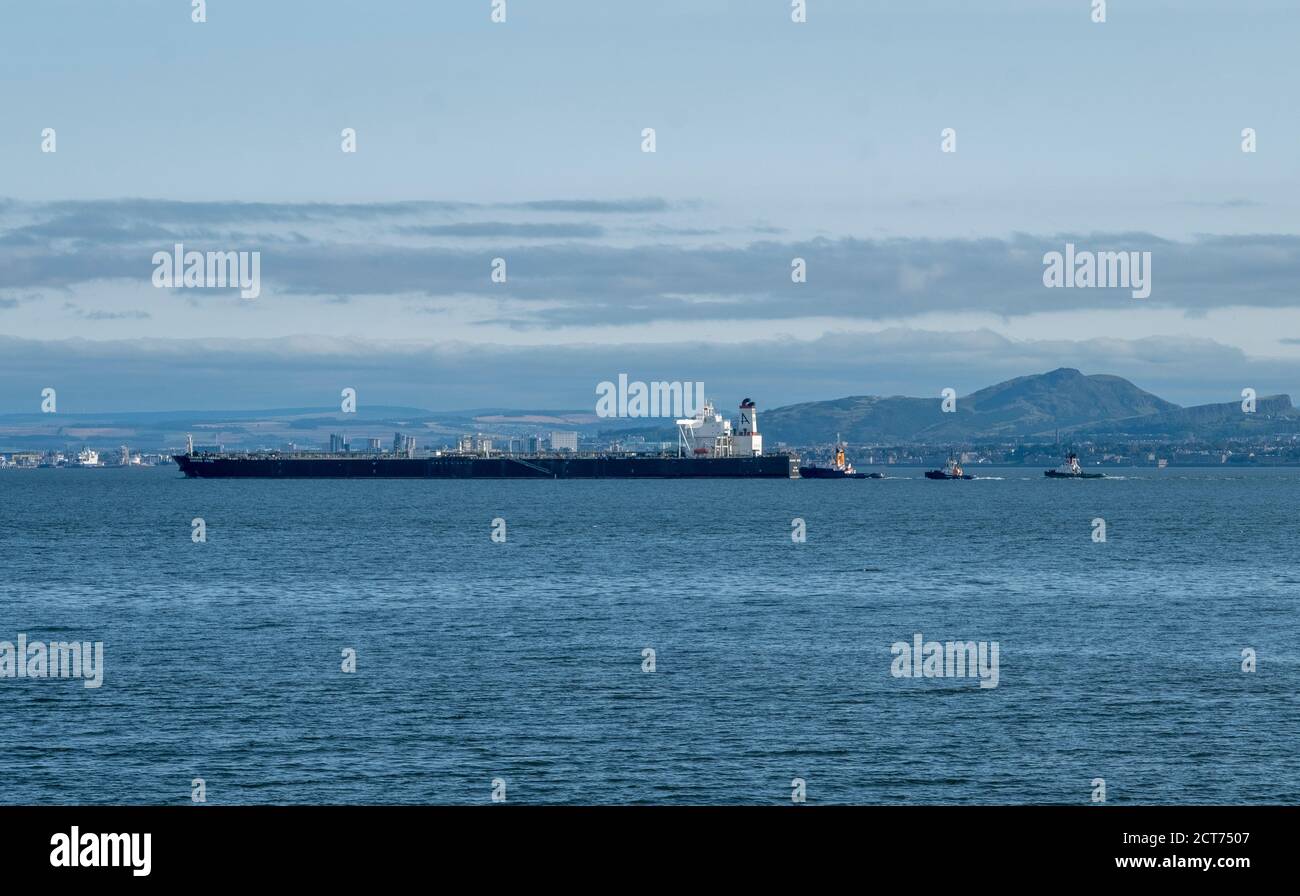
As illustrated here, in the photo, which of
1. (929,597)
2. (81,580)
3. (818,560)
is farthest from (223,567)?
(929,597)

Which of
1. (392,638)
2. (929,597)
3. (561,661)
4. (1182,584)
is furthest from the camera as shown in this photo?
(1182,584)
